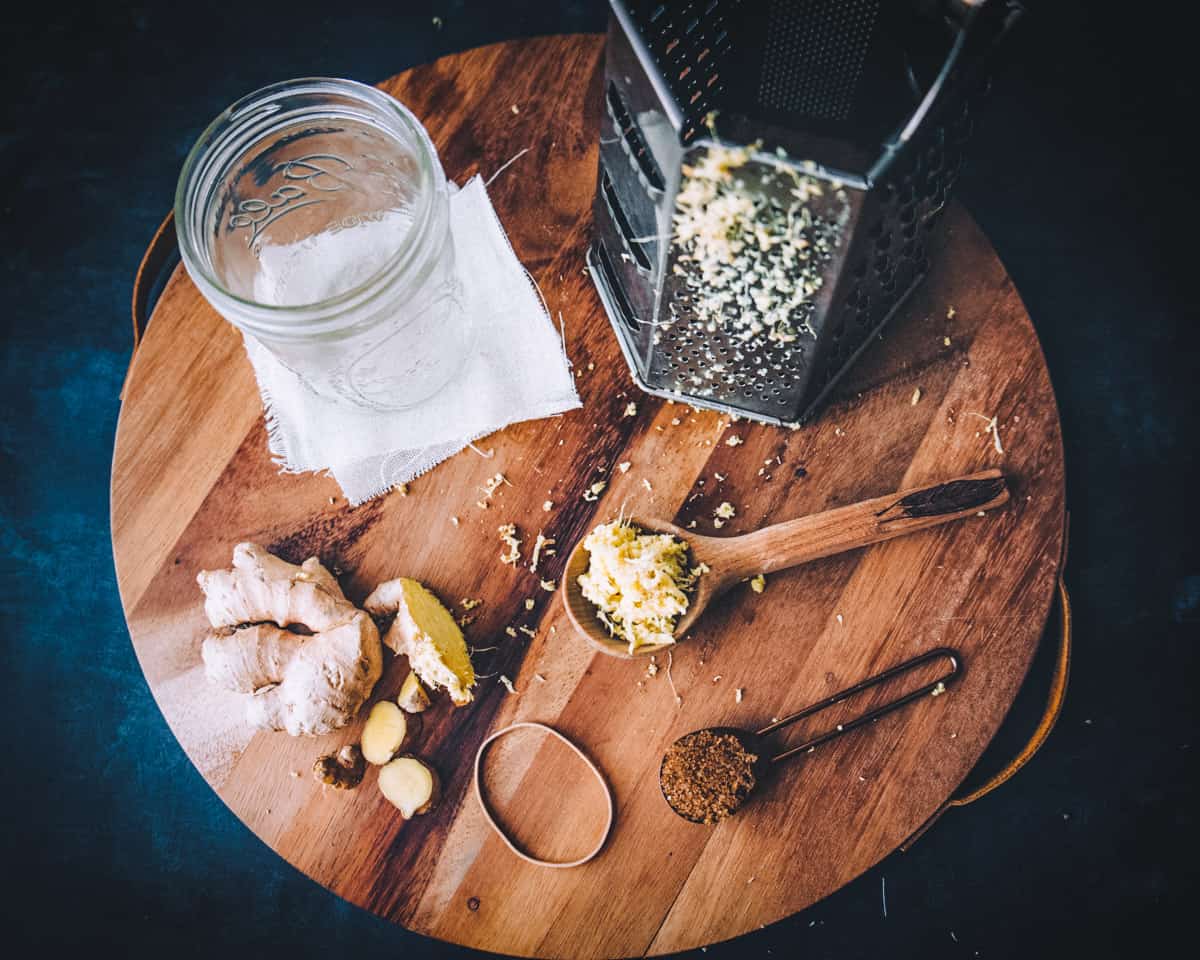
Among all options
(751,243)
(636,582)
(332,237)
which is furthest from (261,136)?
(636,582)

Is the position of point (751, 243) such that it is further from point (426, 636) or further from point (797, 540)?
point (426, 636)

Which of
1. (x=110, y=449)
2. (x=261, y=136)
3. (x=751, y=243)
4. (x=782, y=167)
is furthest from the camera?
(x=110, y=449)

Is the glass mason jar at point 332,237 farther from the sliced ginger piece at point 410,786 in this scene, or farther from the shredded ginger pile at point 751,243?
the sliced ginger piece at point 410,786

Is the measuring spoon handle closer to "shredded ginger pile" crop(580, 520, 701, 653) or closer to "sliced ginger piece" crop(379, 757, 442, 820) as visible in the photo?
"shredded ginger pile" crop(580, 520, 701, 653)

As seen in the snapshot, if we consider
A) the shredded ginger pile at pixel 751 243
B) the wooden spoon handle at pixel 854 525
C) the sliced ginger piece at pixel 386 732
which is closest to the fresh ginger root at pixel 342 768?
the sliced ginger piece at pixel 386 732

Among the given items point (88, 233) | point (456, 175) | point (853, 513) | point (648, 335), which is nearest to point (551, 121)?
point (456, 175)

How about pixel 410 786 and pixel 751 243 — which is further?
pixel 410 786

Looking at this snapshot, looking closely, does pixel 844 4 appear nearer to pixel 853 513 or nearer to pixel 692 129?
pixel 692 129
